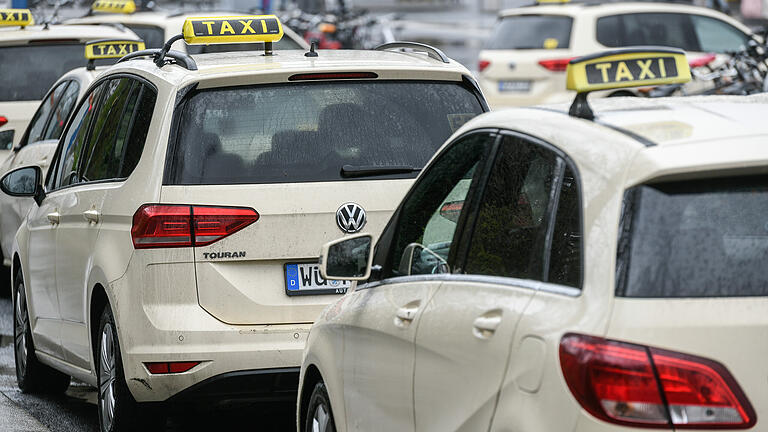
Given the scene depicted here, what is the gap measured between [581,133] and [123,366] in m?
2.93

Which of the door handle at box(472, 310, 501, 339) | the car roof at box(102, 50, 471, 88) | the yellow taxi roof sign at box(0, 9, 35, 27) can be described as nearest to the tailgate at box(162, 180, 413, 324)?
the car roof at box(102, 50, 471, 88)

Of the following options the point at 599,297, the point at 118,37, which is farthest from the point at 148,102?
the point at 118,37

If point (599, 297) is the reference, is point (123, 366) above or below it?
below

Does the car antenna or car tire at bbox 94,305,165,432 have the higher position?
the car antenna

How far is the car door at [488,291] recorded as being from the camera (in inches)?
133

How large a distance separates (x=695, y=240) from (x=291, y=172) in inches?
117

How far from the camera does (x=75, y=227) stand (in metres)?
6.64

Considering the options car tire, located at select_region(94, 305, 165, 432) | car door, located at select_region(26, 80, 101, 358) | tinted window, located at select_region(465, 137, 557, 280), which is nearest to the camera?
tinted window, located at select_region(465, 137, 557, 280)

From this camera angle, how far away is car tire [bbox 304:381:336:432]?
4.69 metres

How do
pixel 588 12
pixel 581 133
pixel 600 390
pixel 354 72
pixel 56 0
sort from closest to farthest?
pixel 600 390, pixel 581 133, pixel 354 72, pixel 588 12, pixel 56 0

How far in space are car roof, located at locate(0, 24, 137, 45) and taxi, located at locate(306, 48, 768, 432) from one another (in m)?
8.55

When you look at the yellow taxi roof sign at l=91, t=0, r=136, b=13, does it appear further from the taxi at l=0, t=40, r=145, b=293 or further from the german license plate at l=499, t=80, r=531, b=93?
the taxi at l=0, t=40, r=145, b=293

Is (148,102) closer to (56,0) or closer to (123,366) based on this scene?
(123,366)

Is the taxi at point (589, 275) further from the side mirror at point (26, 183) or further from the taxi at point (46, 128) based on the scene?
the taxi at point (46, 128)
